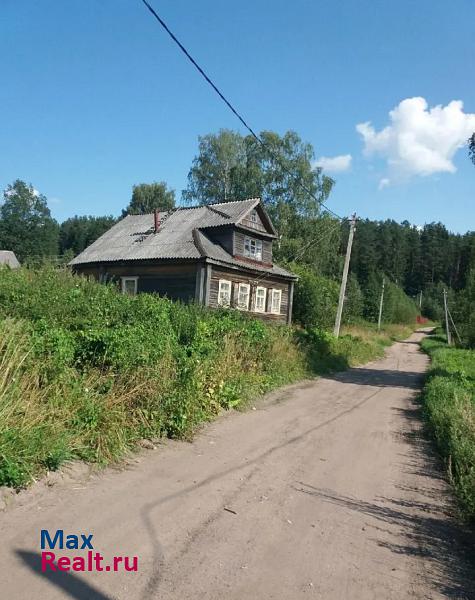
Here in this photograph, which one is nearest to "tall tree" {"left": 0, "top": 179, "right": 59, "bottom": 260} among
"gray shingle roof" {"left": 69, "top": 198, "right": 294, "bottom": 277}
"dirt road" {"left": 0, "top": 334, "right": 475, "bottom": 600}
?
"gray shingle roof" {"left": 69, "top": 198, "right": 294, "bottom": 277}

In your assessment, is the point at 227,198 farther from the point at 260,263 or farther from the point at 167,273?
the point at 167,273

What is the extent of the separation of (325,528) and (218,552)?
1.18 meters

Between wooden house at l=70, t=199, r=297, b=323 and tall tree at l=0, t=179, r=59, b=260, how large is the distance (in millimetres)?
50214

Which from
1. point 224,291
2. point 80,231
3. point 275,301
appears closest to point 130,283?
point 224,291

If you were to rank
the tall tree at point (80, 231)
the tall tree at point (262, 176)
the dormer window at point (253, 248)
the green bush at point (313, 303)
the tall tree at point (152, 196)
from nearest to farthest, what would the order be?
the dormer window at point (253, 248) → the green bush at point (313, 303) → the tall tree at point (262, 176) → the tall tree at point (152, 196) → the tall tree at point (80, 231)

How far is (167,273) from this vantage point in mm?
25156

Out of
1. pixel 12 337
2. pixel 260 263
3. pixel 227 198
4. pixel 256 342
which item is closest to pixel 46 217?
pixel 227 198

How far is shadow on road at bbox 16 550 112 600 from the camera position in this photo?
10.8 feet

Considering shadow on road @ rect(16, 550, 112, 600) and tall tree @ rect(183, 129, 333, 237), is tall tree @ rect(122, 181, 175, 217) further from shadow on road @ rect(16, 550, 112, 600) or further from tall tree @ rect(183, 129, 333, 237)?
shadow on road @ rect(16, 550, 112, 600)

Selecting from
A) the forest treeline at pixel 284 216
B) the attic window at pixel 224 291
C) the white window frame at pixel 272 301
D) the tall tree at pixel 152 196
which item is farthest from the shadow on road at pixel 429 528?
the tall tree at pixel 152 196

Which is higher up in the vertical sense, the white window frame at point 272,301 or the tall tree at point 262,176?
the tall tree at point 262,176

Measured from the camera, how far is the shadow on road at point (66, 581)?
3305mm

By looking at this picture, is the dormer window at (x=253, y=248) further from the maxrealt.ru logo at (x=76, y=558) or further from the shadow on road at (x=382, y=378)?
the maxrealt.ru logo at (x=76, y=558)

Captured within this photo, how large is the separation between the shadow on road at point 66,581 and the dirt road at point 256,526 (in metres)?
0.01
